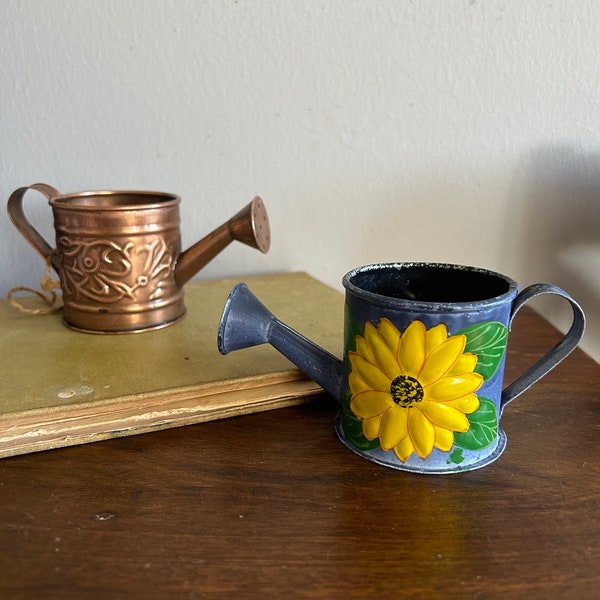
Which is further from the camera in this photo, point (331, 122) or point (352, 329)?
point (331, 122)

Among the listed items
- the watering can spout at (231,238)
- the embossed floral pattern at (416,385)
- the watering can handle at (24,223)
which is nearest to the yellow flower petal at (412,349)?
the embossed floral pattern at (416,385)

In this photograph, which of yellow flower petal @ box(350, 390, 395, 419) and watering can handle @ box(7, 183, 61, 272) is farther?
watering can handle @ box(7, 183, 61, 272)

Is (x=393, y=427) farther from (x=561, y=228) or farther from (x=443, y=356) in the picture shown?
(x=561, y=228)

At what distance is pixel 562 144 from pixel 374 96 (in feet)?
0.93

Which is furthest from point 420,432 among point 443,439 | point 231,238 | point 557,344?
point 231,238

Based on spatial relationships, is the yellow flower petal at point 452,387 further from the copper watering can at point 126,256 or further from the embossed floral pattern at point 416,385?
the copper watering can at point 126,256

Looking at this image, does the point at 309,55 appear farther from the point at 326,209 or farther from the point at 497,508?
the point at 497,508

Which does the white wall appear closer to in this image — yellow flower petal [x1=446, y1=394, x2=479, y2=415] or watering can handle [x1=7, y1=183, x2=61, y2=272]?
watering can handle [x1=7, y1=183, x2=61, y2=272]

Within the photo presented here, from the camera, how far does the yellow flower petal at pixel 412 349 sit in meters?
0.42

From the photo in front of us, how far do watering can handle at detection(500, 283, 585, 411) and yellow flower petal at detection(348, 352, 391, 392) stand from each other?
0.36 feet

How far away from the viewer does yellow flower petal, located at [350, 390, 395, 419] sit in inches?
17.3

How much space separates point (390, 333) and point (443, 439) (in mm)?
90

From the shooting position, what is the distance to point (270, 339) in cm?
51

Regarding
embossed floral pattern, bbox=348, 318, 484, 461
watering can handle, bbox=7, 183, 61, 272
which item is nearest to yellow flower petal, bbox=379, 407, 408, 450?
embossed floral pattern, bbox=348, 318, 484, 461
